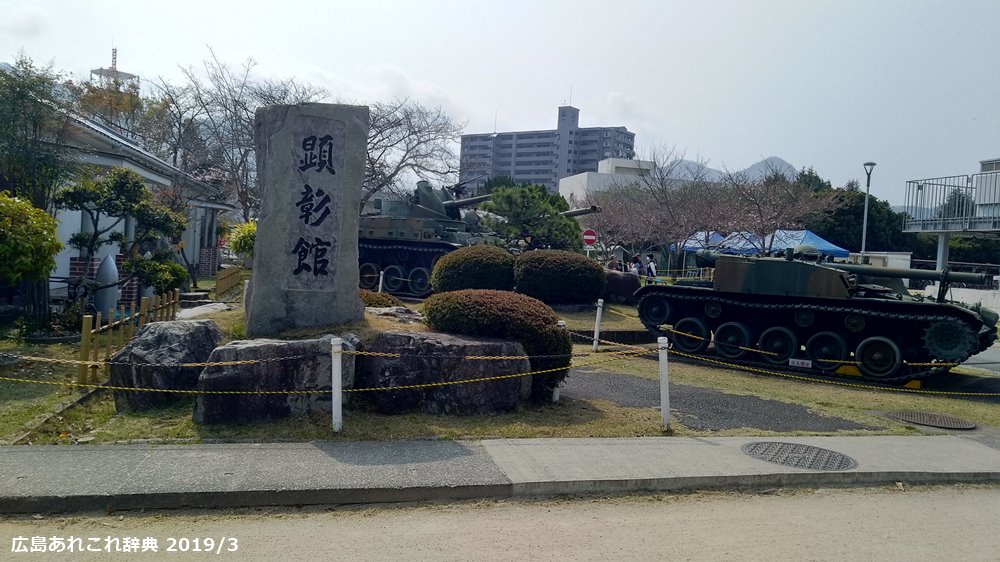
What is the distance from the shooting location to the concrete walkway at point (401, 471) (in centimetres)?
522

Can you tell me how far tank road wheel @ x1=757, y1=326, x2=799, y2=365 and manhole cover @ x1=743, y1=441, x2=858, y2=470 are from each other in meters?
6.56

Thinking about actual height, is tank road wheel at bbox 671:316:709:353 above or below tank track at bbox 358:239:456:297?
below

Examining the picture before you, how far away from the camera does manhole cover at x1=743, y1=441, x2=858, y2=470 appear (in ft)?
22.4

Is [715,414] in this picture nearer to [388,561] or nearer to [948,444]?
[948,444]

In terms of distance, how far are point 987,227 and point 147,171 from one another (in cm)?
2615

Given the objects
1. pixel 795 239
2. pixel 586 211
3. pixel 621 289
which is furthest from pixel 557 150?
pixel 621 289

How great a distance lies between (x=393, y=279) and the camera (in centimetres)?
2398

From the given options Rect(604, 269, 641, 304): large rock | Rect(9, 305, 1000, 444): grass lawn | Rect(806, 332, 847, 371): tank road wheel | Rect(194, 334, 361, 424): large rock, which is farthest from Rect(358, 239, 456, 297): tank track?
Rect(194, 334, 361, 424): large rock

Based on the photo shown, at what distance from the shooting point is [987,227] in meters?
25.1

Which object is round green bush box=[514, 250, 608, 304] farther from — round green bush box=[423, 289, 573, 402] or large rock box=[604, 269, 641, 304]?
round green bush box=[423, 289, 573, 402]

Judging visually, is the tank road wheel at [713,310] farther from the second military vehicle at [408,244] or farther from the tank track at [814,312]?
the second military vehicle at [408,244]

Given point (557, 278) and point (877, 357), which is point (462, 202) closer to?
point (557, 278)

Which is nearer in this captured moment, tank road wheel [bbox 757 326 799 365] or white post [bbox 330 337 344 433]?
white post [bbox 330 337 344 433]

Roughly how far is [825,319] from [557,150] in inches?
3659
